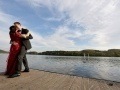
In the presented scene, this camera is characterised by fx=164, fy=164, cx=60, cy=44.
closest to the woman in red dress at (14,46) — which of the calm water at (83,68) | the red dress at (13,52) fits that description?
the red dress at (13,52)

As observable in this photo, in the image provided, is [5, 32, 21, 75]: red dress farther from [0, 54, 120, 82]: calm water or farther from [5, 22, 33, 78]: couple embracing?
[0, 54, 120, 82]: calm water

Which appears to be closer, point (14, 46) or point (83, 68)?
point (14, 46)

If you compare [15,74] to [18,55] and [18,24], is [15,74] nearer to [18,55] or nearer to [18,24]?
[18,55]

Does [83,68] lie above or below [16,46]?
below

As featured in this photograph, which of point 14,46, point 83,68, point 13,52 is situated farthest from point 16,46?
point 83,68

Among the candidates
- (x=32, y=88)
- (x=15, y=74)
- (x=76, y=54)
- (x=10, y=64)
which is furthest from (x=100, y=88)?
(x=76, y=54)

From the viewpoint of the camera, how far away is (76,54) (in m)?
191

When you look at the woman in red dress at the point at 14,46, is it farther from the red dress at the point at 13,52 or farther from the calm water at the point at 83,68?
the calm water at the point at 83,68

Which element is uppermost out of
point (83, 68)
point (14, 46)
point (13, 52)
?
point (14, 46)

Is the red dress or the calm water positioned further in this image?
the calm water

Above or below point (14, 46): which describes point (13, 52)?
below

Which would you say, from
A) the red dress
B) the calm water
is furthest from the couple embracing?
the calm water

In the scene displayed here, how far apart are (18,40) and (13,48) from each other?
0.41 meters

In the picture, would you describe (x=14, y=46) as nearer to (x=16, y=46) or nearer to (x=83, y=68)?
(x=16, y=46)
